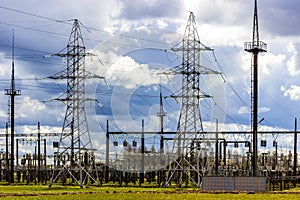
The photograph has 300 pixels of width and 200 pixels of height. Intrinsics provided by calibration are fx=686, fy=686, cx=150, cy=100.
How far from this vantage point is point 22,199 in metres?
48.0

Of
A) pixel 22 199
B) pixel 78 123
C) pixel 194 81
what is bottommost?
pixel 22 199

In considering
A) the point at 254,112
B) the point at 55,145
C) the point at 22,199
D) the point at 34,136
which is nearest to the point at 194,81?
the point at 254,112

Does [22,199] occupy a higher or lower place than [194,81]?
lower

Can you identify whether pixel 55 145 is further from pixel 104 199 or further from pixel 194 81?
pixel 104 199

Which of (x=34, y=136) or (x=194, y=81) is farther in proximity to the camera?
(x=34, y=136)

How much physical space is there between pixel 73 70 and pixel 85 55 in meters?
2.21

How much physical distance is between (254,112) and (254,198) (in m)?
18.9

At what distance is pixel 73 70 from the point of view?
7588 cm

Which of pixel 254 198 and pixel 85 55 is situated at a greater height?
pixel 85 55

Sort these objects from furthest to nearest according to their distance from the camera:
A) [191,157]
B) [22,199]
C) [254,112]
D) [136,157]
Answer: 1. [136,157]
2. [191,157]
3. [254,112]
4. [22,199]

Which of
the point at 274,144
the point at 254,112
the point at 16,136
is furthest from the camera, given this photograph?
the point at 16,136

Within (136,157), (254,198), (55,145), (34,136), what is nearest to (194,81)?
(55,145)

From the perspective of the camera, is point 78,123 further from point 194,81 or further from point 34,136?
point 34,136

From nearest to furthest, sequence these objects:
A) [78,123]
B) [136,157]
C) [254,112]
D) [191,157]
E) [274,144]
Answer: [254,112] → [78,123] → [191,157] → [274,144] → [136,157]
